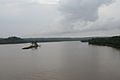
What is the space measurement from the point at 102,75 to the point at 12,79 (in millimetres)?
7485

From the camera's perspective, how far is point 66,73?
55.3ft

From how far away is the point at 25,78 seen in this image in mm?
15508

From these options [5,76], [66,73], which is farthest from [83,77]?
[5,76]

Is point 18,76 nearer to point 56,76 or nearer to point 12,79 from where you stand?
point 12,79

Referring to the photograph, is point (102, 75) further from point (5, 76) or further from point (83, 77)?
point (5, 76)

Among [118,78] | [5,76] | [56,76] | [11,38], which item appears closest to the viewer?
[118,78]

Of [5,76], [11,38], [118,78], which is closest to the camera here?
[118,78]

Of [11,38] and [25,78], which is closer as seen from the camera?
[25,78]

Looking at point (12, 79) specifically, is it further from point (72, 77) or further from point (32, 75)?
point (72, 77)

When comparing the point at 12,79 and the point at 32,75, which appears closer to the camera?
the point at 12,79

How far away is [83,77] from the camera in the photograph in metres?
15.4

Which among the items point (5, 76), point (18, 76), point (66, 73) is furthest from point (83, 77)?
point (5, 76)

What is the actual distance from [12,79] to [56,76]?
3.62m

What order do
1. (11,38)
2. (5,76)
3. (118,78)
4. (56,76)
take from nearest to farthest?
1. (118,78)
2. (56,76)
3. (5,76)
4. (11,38)
